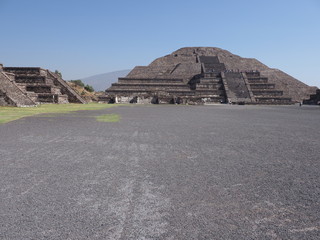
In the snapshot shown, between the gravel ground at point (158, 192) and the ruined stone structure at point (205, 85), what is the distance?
2344 cm

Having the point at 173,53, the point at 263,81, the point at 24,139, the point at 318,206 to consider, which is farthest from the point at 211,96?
the point at 318,206

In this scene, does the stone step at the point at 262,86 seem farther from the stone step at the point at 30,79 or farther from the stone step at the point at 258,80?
the stone step at the point at 30,79

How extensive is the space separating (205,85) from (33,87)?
64.1 ft

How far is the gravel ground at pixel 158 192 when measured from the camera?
6.23 ft

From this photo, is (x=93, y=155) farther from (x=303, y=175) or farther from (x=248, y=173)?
(x=303, y=175)

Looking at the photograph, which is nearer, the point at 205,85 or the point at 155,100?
the point at 155,100

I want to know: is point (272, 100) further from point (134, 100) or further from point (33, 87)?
point (33, 87)

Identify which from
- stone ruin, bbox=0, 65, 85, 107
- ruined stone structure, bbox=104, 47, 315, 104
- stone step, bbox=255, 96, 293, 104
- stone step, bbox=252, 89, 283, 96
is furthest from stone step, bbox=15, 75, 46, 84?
stone step, bbox=252, 89, 283, 96

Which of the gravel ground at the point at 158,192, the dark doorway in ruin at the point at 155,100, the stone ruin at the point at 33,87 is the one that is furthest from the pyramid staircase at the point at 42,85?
the gravel ground at the point at 158,192

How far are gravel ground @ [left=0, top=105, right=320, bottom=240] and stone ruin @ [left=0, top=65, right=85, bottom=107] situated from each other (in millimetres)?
14913

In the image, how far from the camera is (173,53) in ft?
166

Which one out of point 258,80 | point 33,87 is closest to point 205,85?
point 258,80

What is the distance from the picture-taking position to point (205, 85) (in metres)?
32.4

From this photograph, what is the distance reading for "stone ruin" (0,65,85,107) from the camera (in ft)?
58.4
